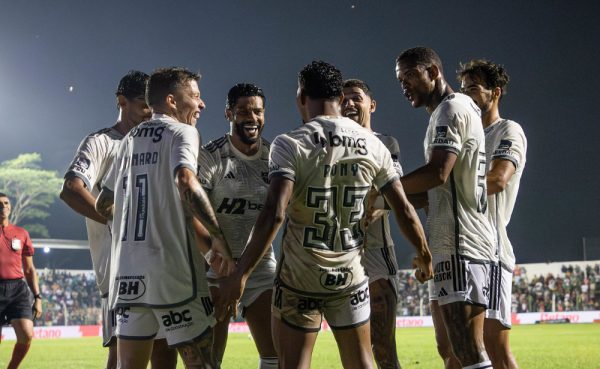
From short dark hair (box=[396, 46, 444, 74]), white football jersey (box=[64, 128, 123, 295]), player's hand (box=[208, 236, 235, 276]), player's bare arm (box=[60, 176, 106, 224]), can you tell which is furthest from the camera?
white football jersey (box=[64, 128, 123, 295])

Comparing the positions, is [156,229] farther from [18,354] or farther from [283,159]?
[18,354]

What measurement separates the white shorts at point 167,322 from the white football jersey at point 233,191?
1.88m

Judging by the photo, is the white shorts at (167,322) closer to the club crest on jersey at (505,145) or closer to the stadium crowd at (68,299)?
the club crest on jersey at (505,145)


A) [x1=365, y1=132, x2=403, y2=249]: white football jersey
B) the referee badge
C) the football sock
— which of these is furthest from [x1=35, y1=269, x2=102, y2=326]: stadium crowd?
[x1=365, y1=132, x2=403, y2=249]: white football jersey

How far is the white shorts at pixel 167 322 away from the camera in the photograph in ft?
15.4

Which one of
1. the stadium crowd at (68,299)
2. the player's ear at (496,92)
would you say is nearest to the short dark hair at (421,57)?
the player's ear at (496,92)

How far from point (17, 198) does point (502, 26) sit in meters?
54.9

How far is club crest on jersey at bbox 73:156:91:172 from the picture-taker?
6.34 meters

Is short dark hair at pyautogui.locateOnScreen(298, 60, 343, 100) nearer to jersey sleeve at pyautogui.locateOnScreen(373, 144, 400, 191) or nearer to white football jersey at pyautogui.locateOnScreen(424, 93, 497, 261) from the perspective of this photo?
jersey sleeve at pyautogui.locateOnScreen(373, 144, 400, 191)

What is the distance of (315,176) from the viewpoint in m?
4.73

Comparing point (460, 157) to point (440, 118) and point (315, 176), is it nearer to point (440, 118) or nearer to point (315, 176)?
→ point (440, 118)

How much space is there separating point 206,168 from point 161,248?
1.99m

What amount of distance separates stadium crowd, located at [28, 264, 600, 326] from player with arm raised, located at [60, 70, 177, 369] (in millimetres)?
34359

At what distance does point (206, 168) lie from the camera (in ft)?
22.0
